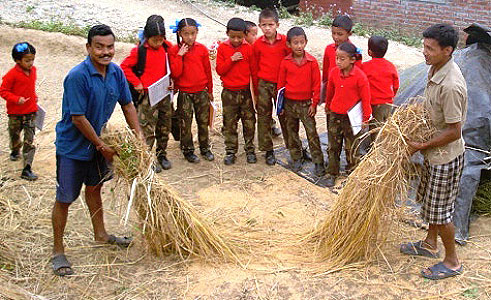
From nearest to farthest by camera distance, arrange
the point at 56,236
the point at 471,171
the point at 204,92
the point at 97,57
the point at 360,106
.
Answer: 1. the point at 97,57
2. the point at 56,236
3. the point at 471,171
4. the point at 360,106
5. the point at 204,92

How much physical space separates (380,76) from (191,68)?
1995 millimetres

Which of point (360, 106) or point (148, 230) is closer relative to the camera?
point (148, 230)

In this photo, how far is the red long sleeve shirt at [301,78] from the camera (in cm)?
559

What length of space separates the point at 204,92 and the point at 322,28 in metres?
6.29

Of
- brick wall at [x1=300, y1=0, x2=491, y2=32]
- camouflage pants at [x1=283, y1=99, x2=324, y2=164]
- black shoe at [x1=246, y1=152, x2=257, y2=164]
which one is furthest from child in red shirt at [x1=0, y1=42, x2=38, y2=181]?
brick wall at [x1=300, y1=0, x2=491, y2=32]

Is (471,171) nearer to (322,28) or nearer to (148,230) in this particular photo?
(148,230)

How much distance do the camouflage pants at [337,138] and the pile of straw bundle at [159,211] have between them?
1.93 m

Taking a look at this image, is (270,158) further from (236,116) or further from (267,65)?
(267,65)

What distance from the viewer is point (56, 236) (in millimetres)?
4039

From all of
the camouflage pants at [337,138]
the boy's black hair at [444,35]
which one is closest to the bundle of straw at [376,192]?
the boy's black hair at [444,35]

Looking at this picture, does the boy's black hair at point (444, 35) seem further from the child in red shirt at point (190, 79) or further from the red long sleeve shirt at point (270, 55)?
the child in red shirt at point (190, 79)

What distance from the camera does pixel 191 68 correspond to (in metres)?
5.80

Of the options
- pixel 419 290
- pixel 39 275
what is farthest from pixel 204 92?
pixel 419 290

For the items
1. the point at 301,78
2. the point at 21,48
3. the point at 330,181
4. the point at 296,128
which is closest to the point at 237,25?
the point at 301,78
